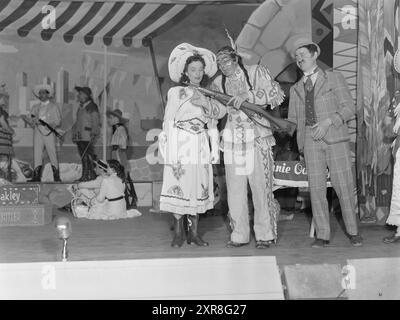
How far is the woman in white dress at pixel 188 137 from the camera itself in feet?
17.4

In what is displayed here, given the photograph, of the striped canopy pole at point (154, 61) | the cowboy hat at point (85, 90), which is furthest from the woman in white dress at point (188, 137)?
the cowboy hat at point (85, 90)

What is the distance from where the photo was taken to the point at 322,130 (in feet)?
17.4

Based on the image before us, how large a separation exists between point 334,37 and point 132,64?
7.73 ft

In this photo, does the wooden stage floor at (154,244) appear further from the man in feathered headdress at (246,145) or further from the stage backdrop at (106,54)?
the stage backdrop at (106,54)

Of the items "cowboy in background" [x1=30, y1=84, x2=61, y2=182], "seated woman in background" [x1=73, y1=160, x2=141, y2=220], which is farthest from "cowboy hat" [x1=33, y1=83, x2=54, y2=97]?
"seated woman in background" [x1=73, y1=160, x2=141, y2=220]

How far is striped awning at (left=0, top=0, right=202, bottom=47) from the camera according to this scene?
6965 mm

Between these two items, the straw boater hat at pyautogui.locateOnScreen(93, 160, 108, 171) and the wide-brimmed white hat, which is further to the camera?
the straw boater hat at pyautogui.locateOnScreen(93, 160, 108, 171)

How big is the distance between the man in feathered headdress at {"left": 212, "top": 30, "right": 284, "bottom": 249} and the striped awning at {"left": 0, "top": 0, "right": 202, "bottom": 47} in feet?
6.48

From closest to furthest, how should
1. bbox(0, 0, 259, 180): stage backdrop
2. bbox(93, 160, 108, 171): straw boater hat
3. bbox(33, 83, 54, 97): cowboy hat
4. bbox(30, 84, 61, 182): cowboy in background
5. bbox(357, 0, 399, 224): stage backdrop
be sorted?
bbox(357, 0, 399, 224): stage backdrop → bbox(0, 0, 259, 180): stage backdrop → bbox(93, 160, 108, 171): straw boater hat → bbox(33, 83, 54, 97): cowboy hat → bbox(30, 84, 61, 182): cowboy in background

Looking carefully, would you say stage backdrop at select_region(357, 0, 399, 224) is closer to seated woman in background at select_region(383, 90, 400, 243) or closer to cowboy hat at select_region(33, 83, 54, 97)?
seated woman in background at select_region(383, 90, 400, 243)

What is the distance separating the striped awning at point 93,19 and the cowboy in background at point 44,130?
0.71m

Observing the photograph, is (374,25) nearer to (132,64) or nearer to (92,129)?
(132,64)

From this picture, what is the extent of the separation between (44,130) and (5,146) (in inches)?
20.2

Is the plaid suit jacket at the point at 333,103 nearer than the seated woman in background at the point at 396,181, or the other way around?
the plaid suit jacket at the point at 333,103
